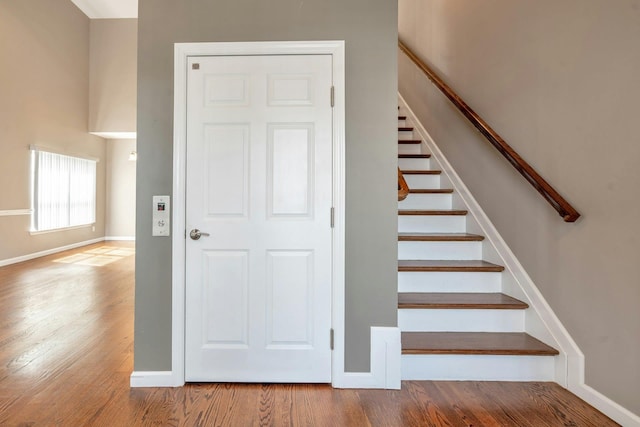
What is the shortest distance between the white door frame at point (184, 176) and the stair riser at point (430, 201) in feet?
4.86

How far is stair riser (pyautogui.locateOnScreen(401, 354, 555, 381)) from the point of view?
2.10m

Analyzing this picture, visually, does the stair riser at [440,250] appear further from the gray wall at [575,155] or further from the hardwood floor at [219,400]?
the hardwood floor at [219,400]

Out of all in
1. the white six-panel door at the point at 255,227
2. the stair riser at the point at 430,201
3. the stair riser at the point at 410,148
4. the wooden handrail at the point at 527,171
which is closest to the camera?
the wooden handrail at the point at 527,171

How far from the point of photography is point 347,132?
2078mm

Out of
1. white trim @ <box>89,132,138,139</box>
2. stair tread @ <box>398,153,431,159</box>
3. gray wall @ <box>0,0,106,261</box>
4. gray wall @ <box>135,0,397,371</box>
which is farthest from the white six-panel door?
white trim @ <box>89,132,138,139</box>

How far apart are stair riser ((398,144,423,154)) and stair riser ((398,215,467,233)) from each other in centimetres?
118

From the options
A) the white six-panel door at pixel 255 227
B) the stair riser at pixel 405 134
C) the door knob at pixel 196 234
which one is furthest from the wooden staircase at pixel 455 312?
the stair riser at pixel 405 134

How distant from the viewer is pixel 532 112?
240 cm

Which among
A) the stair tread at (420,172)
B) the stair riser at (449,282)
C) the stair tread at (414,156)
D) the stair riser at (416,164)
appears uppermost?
the stair tread at (414,156)

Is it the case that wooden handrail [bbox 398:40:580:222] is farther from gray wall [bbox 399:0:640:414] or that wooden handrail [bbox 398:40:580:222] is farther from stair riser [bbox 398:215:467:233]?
stair riser [bbox 398:215:467:233]

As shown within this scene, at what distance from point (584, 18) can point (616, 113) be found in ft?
2.13

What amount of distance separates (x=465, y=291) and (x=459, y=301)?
0.25m

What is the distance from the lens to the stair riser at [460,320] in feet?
7.70

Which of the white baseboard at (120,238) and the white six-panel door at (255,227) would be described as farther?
the white baseboard at (120,238)
